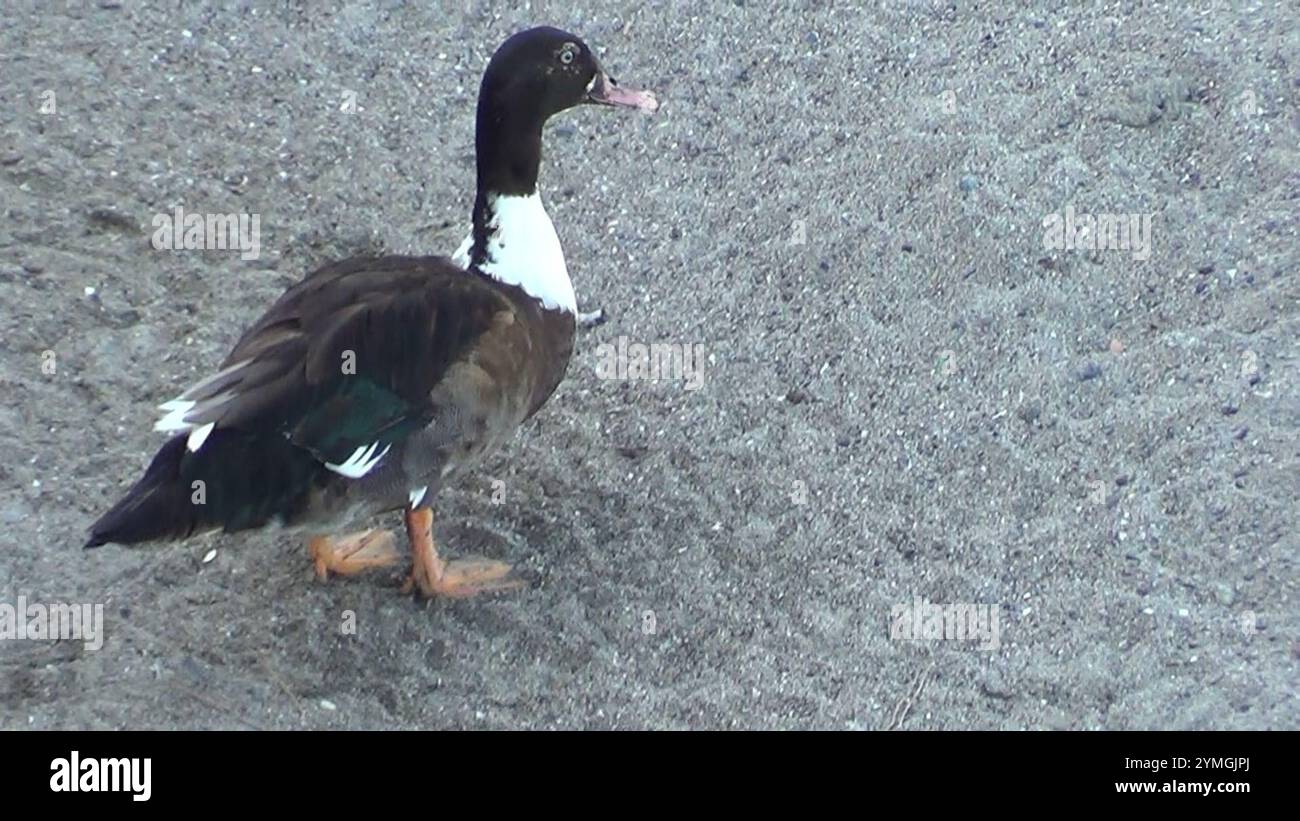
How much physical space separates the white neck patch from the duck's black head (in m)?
0.05

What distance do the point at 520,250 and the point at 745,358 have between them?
3.22ft

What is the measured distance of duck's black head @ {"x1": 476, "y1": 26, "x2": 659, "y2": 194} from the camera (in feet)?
19.7

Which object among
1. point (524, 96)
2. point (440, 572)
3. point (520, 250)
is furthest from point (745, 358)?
point (440, 572)

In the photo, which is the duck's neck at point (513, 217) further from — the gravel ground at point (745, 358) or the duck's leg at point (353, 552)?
the duck's leg at point (353, 552)

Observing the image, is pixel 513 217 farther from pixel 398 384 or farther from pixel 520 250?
pixel 398 384

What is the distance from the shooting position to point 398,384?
18.4 ft

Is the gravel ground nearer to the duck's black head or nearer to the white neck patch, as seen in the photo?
the white neck patch

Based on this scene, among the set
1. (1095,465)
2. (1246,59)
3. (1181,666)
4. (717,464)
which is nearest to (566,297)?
(717,464)

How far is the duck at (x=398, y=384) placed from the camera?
5.40 meters

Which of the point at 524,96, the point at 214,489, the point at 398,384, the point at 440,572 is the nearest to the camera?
the point at 214,489

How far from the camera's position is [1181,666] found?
5.52m

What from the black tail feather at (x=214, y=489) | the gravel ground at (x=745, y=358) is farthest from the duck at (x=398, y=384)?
the gravel ground at (x=745, y=358)

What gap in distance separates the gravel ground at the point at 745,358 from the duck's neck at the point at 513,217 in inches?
25.7

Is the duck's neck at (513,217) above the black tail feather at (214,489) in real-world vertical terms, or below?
above
